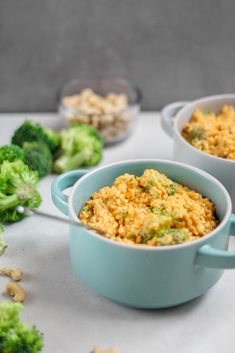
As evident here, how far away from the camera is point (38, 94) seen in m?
2.17

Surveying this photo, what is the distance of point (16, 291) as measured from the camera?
1.38 meters

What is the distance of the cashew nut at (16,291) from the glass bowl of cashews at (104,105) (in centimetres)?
71

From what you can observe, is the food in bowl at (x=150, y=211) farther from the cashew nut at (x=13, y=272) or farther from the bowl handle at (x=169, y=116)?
the bowl handle at (x=169, y=116)

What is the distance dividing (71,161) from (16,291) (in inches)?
21.8

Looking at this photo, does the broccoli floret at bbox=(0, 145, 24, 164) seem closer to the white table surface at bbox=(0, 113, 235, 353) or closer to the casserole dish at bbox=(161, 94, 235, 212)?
the white table surface at bbox=(0, 113, 235, 353)

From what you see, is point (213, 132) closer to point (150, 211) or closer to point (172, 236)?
point (150, 211)

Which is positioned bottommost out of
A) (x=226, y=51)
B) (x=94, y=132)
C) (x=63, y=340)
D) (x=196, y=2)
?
(x=63, y=340)

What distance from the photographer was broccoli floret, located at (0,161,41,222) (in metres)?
1.57

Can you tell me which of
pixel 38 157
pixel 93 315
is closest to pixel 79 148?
pixel 38 157

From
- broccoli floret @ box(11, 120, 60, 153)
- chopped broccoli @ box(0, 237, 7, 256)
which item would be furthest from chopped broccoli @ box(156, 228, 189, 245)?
broccoli floret @ box(11, 120, 60, 153)

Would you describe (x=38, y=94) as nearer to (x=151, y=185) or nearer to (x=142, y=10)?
(x=142, y=10)

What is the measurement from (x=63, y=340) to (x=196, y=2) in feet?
3.89

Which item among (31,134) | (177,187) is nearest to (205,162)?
(177,187)

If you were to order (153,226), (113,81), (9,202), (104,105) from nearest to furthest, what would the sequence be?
(153,226)
(9,202)
(104,105)
(113,81)
